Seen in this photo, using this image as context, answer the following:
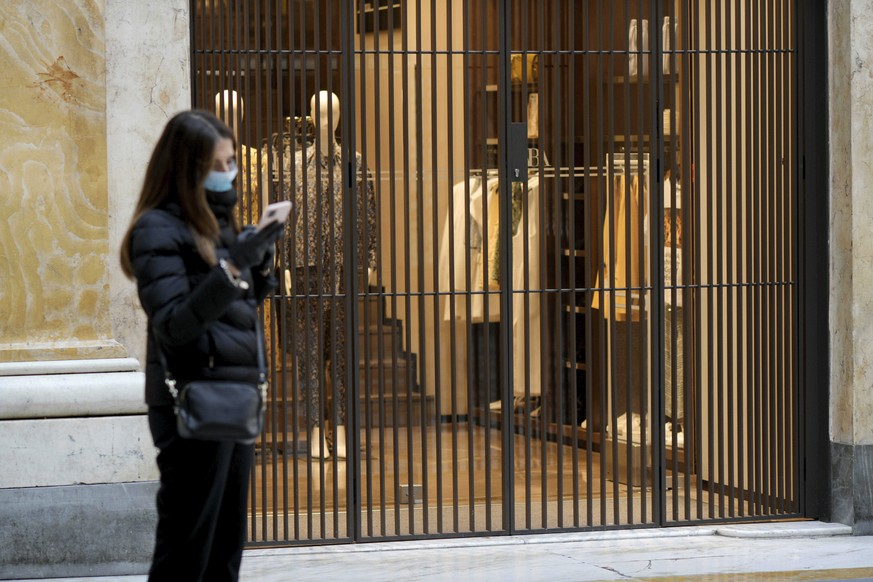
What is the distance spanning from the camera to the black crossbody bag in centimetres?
422

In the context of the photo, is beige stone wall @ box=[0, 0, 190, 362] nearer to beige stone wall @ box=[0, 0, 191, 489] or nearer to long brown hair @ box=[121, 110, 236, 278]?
beige stone wall @ box=[0, 0, 191, 489]

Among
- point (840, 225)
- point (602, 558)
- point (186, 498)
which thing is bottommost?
point (602, 558)

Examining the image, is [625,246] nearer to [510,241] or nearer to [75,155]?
[510,241]

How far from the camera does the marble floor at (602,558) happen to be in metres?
6.36

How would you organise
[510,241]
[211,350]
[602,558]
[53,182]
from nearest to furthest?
[211,350] → [53,182] → [602,558] → [510,241]

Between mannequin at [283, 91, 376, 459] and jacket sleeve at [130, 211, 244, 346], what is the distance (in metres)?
2.52

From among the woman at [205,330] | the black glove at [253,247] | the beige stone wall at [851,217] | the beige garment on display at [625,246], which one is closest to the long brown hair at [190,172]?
the woman at [205,330]

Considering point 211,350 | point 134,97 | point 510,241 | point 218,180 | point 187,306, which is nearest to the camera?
point 187,306

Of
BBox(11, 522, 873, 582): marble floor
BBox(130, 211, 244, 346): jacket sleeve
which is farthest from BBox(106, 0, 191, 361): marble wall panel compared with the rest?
BBox(130, 211, 244, 346): jacket sleeve

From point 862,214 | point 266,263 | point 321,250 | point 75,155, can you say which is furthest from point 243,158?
point 862,214

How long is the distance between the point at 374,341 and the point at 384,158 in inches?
33.3

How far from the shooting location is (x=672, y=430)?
24.1ft

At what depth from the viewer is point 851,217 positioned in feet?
23.5

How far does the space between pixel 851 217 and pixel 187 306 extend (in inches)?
157
